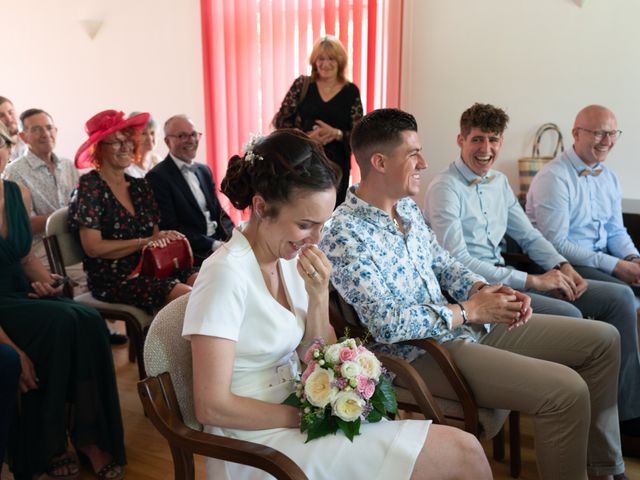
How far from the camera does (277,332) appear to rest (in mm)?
1494

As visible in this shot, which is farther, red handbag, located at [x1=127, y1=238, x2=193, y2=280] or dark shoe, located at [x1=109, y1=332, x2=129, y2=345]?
dark shoe, located at [x1=109, y1=332, x2=129, y2=345]

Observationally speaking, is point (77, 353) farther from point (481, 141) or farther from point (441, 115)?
point (441, 115)

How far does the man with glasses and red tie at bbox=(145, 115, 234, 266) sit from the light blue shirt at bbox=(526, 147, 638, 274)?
1.78 meters

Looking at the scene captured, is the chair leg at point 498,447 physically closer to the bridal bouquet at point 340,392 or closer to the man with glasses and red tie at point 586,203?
the man with glasses and red tie at point 586,203

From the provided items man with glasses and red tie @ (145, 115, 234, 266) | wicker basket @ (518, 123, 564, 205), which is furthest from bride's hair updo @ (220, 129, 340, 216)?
wicker basket @ (518, 123, 564, 205)

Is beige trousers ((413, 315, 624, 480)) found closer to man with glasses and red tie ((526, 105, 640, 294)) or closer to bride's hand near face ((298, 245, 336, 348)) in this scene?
bride's hand near face ((298, 245, 336, 348))

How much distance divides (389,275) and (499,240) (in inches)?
43.7

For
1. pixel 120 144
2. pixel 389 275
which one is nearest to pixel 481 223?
pixel 389 275

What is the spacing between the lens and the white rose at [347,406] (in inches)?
51.8

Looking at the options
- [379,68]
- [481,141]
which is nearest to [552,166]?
[481,141]

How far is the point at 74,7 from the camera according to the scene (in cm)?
612

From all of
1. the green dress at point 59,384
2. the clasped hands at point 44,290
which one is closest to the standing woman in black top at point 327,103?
the clasped hands at point 44,290

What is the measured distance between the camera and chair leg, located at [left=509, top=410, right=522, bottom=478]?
7.36 feet

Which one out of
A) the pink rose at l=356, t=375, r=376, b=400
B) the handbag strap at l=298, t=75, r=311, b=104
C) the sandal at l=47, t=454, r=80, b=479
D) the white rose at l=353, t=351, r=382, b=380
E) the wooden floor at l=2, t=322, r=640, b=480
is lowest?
the wooden floor at l=2, t=322, r=640, b=480
